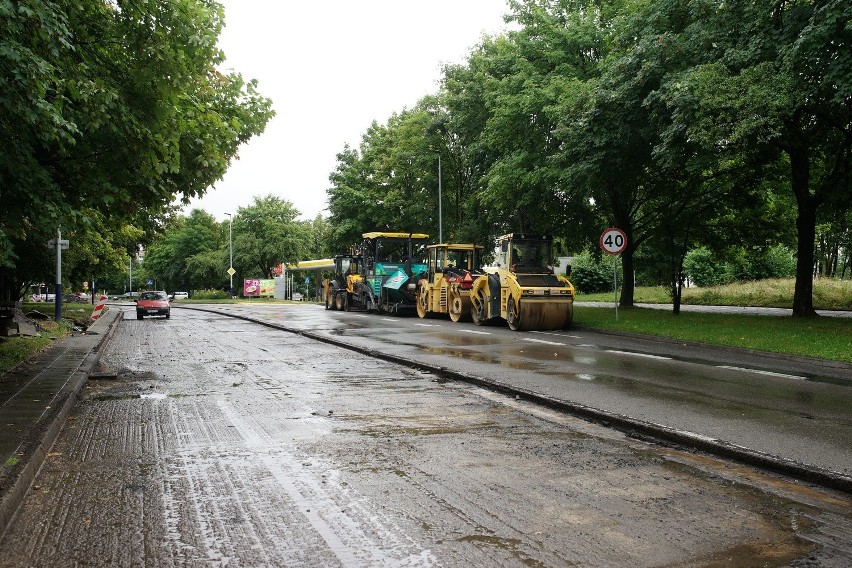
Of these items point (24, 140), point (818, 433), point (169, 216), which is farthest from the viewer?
point (169, 216)

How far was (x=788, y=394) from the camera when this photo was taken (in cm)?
964

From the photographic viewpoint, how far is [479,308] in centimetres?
2523

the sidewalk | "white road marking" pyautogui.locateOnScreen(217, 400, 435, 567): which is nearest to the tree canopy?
"white road marking" pyautogui.locateOnScreen(217, 400, 435, 567)

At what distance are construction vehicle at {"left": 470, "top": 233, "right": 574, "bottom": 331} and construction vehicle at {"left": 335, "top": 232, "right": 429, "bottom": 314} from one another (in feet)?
26.0

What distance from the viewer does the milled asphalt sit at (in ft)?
17.4

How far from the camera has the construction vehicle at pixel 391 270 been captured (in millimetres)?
32625

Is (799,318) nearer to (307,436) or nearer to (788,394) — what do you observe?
(788,394)

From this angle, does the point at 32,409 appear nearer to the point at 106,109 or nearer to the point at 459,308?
the point at 106,109

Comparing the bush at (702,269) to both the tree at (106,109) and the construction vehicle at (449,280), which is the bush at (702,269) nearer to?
the construction vehicle at (449,280)

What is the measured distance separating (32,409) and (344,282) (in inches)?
1224

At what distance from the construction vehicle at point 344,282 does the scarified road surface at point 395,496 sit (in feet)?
93.1

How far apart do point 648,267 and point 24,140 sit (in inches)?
1439

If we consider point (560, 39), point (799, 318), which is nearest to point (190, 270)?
point (560, 39)

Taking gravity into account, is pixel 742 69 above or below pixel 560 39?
below
